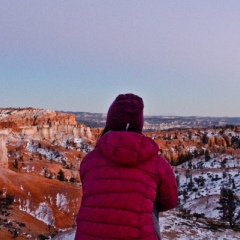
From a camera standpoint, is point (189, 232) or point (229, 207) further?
point (229, 207)

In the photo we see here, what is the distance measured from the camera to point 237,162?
6362 cm

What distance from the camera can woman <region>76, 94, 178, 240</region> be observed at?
2213mm

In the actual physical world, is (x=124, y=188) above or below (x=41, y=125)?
above

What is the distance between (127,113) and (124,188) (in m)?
0.50

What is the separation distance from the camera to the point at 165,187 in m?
2.42

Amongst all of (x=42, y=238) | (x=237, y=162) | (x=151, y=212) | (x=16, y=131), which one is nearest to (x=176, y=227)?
(x=42, y=238)

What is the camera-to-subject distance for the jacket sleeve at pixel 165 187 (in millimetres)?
2383

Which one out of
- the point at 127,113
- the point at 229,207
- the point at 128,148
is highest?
the point at 127,113

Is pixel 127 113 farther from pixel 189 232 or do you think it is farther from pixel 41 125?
pixel 41 125

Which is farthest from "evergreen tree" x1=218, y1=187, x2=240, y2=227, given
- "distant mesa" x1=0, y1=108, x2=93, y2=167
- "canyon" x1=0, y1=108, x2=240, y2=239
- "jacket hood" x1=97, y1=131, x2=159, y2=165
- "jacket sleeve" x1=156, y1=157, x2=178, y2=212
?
"distant mesa" x1=0, y1=108, x2=93, y2=167

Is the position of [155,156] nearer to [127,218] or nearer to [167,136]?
[127,218]

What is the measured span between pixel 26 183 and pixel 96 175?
3002 centimetres

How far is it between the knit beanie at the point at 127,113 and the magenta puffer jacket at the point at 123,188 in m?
0.15

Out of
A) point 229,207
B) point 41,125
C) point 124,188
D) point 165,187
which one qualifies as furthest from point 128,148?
point 41,125
